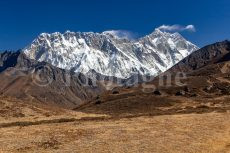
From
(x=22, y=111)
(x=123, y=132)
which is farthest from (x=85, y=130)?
(x=22, y=111)

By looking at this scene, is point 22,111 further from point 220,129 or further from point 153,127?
point 220,129

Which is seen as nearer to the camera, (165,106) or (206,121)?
Answer: (206,121)

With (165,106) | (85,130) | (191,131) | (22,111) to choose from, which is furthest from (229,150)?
(165,106)

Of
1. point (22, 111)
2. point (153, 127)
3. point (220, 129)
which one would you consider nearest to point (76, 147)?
point (153, 127)

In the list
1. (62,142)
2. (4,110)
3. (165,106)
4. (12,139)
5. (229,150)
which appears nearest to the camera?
(229,150)

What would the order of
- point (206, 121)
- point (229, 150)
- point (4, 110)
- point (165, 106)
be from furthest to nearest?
point (165, 106) → point (4, 110) → point (206, 121) → point (229, 150)

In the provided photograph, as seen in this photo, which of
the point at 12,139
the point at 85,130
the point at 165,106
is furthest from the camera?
the point at 165,106

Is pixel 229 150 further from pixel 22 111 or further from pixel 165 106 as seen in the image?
pixel 165 106

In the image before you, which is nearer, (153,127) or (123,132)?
(123,132)

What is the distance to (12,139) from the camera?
55.1 meters

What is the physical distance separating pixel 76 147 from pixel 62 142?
4.46 meters

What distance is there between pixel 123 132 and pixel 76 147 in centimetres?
1317

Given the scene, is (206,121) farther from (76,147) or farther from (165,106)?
(165,106)

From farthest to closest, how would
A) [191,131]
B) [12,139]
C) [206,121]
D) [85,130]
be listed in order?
[206,121], [85,130], [191,131], [12,139]
